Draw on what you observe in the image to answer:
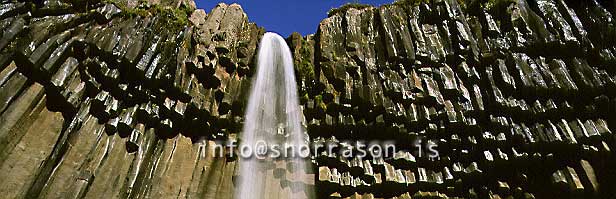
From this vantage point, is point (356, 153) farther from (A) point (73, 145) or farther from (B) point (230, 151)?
(A) point (73, 145)

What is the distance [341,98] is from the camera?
1006cm

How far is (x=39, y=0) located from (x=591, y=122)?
10.4 meters

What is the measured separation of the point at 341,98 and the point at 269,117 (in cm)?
152

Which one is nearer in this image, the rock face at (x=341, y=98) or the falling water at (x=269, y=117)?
the rock face at (x=341, y=98)

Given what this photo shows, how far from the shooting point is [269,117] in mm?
10125

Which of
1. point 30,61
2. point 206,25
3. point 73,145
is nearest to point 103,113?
point 73,145

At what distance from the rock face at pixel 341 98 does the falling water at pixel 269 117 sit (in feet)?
0.62

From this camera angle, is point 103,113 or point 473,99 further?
point 473,99

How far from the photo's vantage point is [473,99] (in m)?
9.98

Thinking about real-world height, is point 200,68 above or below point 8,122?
above

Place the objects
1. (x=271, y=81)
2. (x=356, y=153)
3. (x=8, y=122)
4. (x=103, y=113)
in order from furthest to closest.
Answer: (x=271, y=81) → (x=356, y=153) → (x=103, y=113) → (x=8, y=122)

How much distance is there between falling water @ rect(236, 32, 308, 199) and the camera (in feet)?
31.0

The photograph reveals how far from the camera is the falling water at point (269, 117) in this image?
9.45 meters

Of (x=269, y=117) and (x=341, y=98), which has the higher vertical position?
(x=341, y=98)
